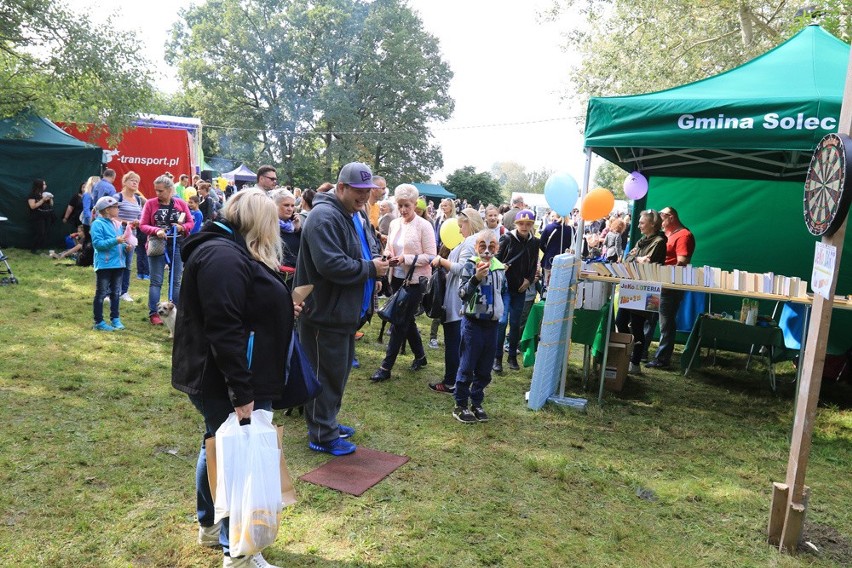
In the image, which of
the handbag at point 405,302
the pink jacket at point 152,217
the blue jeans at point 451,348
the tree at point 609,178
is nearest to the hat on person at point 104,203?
the pink jacket at point 152,217

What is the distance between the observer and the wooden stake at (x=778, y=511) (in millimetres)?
3262

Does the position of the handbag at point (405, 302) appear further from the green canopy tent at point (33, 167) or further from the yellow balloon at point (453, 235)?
the green canopy tent at point (33, 167)

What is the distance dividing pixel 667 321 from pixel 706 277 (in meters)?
1.88

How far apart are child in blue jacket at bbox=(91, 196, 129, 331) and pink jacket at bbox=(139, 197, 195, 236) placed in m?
0.27

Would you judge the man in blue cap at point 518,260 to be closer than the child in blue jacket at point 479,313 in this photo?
No

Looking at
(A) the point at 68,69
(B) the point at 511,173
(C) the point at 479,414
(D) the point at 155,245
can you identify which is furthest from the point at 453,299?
(B) the point at 511,173

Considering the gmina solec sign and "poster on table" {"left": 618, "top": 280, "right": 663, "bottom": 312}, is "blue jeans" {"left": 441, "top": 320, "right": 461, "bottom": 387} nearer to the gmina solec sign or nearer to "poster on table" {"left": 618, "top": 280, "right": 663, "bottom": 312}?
"poster on table" {"left": 618, "top": 280, "right": 663, "bottom": 312}

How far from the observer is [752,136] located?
468 centimetres

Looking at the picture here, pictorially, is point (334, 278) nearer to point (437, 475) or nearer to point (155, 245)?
point (437, 475)

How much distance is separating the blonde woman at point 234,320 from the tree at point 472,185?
39.8 meters

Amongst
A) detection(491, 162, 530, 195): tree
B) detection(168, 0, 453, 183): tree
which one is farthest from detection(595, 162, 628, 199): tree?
detection(491, 162, 530, 195): tree

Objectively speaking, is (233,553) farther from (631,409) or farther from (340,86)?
(340,86)

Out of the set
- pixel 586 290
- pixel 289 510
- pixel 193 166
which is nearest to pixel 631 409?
pixel 586 290

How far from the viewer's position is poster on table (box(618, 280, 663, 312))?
543cm
